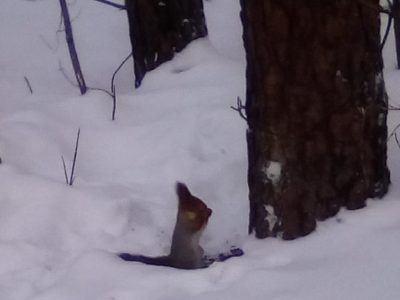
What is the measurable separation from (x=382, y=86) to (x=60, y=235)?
56.8 inches

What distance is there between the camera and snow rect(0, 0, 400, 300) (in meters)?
3.44

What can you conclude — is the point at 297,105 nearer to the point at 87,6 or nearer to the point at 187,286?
the point at 187,286

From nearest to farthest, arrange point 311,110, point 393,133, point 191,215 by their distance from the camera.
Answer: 1. point 311,110
2. point 191,215
3. point 393,133

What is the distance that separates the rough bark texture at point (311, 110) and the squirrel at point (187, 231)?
9.3 inches

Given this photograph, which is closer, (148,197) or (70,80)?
(148,197)

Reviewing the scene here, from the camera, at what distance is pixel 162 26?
18.7ft

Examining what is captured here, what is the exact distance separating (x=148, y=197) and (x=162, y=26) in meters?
1.58

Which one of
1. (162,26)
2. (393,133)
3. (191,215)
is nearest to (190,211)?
(191,215)

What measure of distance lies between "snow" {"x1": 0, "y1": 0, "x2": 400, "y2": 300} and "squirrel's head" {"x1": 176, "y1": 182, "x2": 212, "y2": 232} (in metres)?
0.18

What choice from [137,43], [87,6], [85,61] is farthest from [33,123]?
[87,6]

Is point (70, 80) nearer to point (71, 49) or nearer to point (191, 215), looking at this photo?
point (71, 49)

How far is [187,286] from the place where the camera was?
11.4ft

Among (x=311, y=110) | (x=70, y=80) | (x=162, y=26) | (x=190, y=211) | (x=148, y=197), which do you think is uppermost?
(x=311, y=110)

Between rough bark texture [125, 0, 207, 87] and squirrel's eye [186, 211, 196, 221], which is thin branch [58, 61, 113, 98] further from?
squirrel's eye [186, 211, 196, 221]
